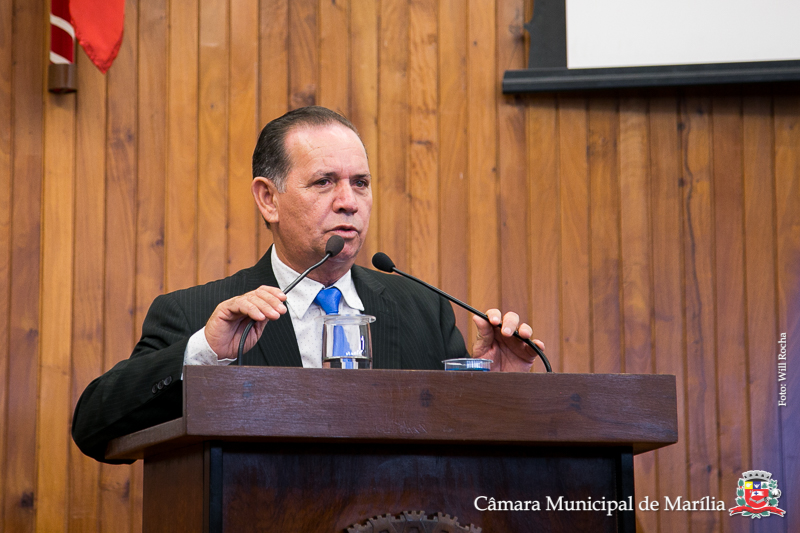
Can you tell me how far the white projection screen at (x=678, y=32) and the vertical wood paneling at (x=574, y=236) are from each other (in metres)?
0.19

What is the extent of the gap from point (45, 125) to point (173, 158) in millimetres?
406

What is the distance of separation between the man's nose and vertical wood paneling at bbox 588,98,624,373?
1.07 metres

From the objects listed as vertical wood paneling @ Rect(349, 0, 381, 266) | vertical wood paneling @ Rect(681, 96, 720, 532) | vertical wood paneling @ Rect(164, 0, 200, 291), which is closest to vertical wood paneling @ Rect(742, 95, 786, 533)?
vertical wood paneling @ Rect(681, 96, 720, 532)

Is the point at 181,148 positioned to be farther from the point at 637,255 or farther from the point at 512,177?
the point at 637,255

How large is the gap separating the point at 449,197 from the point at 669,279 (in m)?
0.76

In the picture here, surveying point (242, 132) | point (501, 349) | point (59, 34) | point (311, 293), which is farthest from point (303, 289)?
point (59, 34)

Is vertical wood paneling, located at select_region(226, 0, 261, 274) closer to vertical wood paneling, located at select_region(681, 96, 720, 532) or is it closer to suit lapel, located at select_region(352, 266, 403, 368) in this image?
suit lapel, located at select_region(352, 266, 403, 368)

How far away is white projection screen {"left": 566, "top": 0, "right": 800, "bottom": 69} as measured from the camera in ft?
8.77

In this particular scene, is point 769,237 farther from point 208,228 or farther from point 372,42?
point 208,228

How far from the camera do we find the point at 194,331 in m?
1.88

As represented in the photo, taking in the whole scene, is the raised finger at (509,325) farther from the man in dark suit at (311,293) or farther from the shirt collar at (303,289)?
the shirt collar at (303,289)

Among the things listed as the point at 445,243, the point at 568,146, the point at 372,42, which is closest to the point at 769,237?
the point at 568,146

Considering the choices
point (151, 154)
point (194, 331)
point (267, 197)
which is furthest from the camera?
point (151, 154)

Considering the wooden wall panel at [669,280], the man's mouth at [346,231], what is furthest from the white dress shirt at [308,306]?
the wooden wall panel at [669,280]
